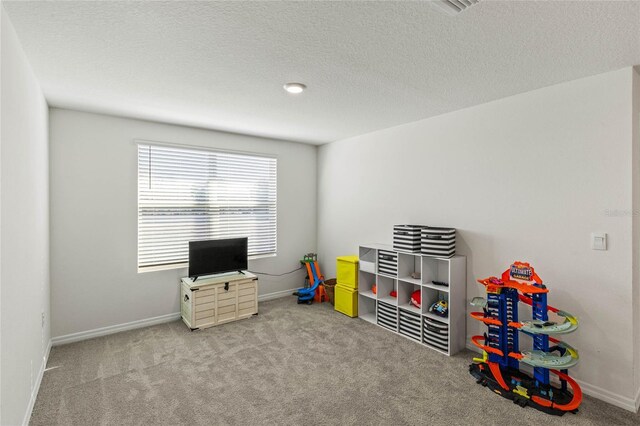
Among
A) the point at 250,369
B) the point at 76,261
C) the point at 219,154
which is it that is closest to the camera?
the point at 250,369

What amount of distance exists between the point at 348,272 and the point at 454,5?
3.31 meters

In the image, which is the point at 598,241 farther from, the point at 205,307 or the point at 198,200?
the point at 198,200

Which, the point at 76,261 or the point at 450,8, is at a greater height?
the point at 450,8

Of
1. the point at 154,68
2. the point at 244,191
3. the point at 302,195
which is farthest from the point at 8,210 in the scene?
the point at 302,195

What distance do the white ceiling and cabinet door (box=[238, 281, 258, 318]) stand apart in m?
2.26

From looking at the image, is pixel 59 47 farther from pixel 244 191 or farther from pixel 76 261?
pixel 244 191

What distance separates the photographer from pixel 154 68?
7.74ft

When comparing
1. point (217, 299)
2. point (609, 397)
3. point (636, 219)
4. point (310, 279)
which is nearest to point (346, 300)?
point (310, 279)

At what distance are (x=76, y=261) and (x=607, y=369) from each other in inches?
199

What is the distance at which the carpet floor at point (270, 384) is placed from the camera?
2.19 metres

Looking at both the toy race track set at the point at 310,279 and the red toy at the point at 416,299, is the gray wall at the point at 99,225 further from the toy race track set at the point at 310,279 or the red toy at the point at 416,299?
the red toy at the point at 416,299

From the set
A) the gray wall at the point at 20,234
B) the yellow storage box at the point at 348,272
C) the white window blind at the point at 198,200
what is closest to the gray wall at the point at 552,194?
the yellow storage box at the point at 348,272

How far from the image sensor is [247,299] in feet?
13.5

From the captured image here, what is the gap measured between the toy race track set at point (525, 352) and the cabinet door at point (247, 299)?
105 inches
